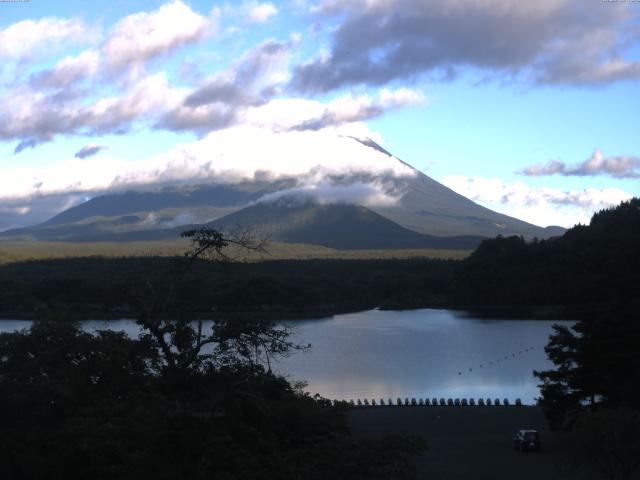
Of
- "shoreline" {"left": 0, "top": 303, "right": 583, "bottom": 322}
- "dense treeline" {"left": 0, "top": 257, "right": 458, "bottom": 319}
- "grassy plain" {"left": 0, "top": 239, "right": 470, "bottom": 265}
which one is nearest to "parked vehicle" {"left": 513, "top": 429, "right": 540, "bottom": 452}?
"dense treeline" {"left": 0, "top": 257, "right": 458, "bottom": 319}

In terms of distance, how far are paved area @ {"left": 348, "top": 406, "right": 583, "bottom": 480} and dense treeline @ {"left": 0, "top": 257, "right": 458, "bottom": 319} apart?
18.0m

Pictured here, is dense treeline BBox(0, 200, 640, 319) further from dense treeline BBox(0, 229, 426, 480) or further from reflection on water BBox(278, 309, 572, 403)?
dense treeline BBox(0, 229, 426, 480)

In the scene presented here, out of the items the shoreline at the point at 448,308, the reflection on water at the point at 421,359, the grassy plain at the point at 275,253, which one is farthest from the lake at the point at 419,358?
the grassy plain at the point at 275,253

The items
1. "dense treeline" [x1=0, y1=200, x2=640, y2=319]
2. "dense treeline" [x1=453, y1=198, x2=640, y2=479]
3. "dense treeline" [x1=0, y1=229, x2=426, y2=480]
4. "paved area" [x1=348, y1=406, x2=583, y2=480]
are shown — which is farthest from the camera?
"dense treeline" [x1=0, y1=200, x2=640, y2=319]

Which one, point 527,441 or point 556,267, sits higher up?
point 556,267

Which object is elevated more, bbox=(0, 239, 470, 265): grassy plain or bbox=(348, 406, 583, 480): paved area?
bbox=(0, 239, 470, 265): grassy plain

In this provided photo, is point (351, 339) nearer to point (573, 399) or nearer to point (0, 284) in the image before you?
point (573, 399)

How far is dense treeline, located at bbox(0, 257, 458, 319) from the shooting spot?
48.2 m

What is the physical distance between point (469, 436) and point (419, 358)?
51.3ft

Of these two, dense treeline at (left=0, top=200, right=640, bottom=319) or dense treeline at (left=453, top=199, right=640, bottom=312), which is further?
dense treeline at (left=453, top=199, right=640, bottom=312)

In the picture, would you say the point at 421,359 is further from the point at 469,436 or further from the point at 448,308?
the point at 448,308

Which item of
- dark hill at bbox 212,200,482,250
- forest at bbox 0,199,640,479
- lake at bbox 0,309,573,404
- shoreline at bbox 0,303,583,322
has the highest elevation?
dark hill at bbox 212,200,482,250

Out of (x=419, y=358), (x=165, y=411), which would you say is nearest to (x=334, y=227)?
(x=419, y=358)

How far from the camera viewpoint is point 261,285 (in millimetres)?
53375
